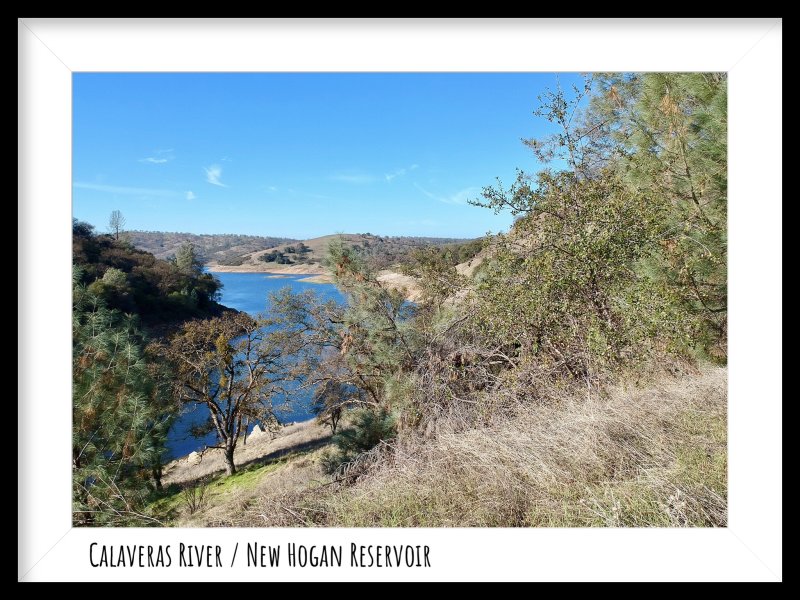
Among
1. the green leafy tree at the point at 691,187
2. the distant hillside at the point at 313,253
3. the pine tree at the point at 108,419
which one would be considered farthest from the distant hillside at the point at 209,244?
the green leafy tree at the point at 691,187

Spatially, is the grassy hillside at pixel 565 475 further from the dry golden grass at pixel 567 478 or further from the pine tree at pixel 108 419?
the pine tree at pixel 108 419

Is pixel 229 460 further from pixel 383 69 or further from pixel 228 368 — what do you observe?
pixel 383 69

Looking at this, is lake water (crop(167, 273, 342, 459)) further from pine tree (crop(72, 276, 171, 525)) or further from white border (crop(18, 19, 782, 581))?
white border (crop(18, 19, 782, 581))

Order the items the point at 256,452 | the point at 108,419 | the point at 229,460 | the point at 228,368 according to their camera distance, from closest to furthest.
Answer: the point at 108,419, the point at 228,368, the point at 229,460, the point at 256,452

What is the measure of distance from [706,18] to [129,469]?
26.6 ft

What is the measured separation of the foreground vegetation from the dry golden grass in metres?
0.01

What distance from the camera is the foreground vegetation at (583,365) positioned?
2.26 m

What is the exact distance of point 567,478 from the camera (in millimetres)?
2295

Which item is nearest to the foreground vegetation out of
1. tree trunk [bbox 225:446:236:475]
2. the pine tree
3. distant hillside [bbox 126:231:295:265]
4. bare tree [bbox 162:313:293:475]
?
the pine tree

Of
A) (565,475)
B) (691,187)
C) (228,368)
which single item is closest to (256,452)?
(228,368)

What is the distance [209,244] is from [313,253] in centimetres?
1126

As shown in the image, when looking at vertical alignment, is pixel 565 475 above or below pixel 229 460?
above

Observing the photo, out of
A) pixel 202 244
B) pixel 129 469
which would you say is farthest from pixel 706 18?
pixel 202 244

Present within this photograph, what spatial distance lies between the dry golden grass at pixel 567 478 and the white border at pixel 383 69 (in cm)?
13
